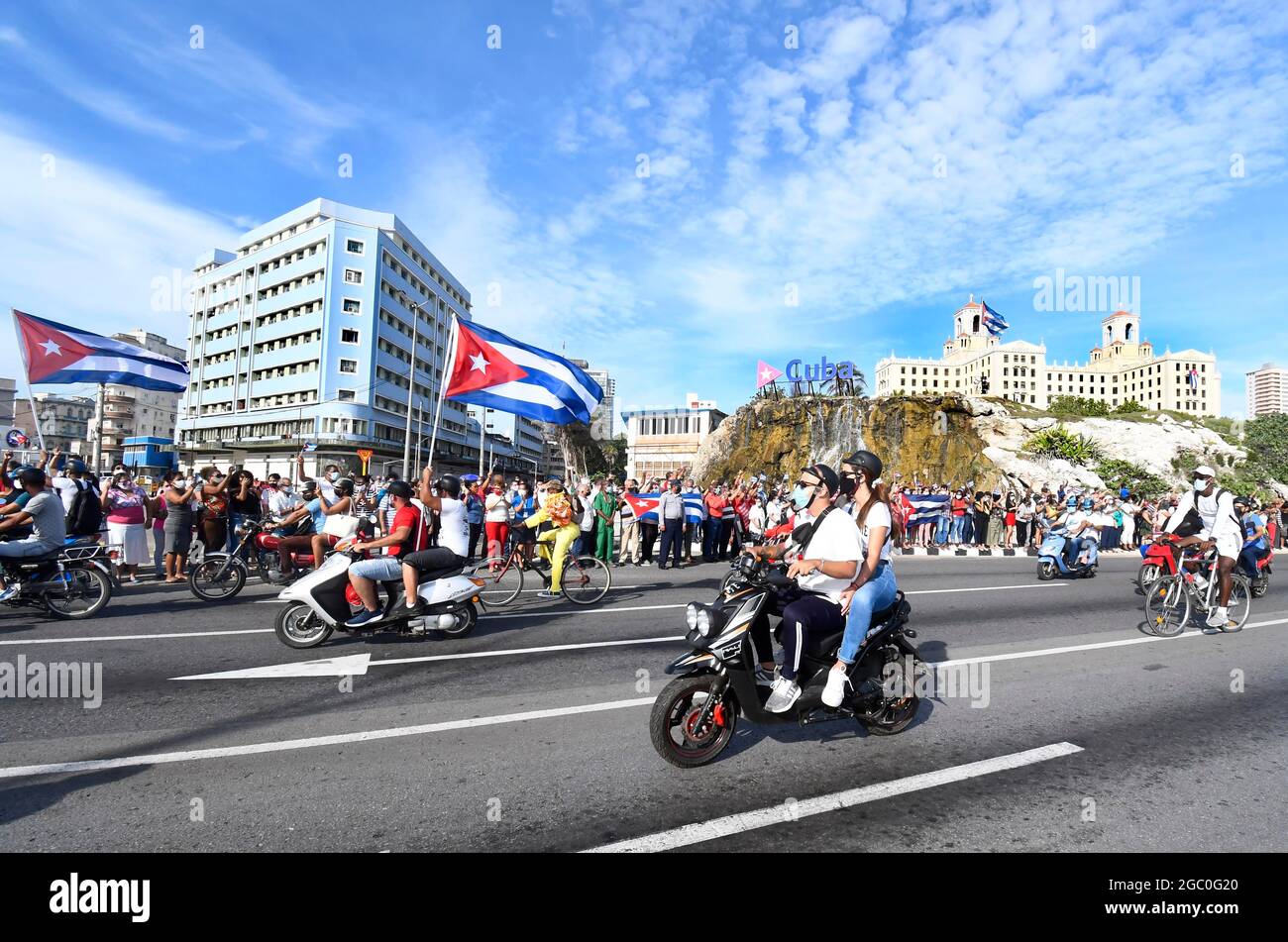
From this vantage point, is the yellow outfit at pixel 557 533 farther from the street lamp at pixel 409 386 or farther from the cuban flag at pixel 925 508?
the street lamp at pixel 409 386

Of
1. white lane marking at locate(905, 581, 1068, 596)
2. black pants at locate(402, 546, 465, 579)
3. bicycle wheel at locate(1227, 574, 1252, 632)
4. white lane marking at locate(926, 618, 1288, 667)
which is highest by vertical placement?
black pants at locate(402, 546, 465, 579)

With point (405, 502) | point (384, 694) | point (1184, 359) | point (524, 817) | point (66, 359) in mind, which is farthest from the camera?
point (1184, 359)

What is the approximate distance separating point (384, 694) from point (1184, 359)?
156 m

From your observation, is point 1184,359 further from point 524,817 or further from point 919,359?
point 524,817

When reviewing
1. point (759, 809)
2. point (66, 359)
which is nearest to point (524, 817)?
point (759, 809)

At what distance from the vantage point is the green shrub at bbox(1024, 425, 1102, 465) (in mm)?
40875

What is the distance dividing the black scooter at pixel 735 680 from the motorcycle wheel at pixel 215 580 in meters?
7.78

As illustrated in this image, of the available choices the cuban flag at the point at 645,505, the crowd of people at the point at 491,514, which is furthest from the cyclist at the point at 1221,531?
the cuban flag at the point at 645,505

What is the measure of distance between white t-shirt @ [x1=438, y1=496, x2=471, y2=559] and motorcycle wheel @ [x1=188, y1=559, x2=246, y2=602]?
3774 millimetres

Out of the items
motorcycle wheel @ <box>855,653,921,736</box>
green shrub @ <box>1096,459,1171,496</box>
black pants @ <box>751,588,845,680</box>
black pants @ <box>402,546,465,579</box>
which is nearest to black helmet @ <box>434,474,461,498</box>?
black pants @ <box>402,546,465,579</box>

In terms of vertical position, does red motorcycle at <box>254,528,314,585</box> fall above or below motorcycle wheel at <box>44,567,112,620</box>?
above

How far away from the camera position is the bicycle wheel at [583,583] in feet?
32.4

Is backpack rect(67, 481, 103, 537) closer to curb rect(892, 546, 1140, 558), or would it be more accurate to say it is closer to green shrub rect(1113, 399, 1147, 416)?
curb rect(892, 546, 1140, 558)
